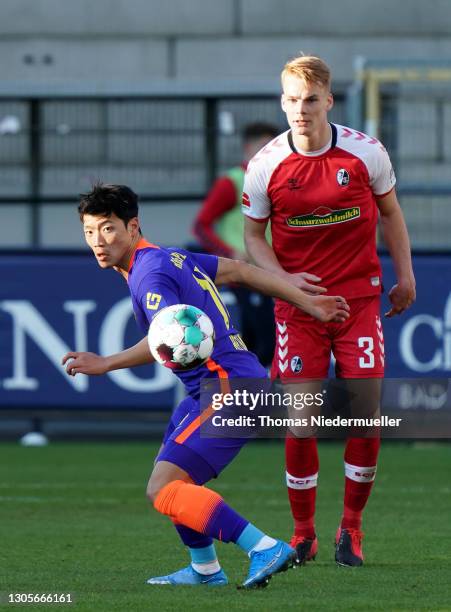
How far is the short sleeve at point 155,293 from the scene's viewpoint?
549cm

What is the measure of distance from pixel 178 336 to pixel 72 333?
6.67 meters

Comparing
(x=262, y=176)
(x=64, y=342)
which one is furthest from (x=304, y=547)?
(x=64, y=342)

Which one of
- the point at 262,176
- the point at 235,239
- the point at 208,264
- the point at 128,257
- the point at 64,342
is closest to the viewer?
the point at 128,257

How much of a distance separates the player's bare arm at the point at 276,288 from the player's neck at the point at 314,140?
37.6 inches

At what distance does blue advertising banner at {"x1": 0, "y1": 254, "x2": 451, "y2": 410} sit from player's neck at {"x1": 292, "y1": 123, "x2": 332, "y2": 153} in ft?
17.0

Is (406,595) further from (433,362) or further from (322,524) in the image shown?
(433,362)

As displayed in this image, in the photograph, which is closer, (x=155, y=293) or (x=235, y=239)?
(x=155, y=293)

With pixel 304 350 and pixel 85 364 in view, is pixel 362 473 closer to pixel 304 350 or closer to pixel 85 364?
pixel 304 350

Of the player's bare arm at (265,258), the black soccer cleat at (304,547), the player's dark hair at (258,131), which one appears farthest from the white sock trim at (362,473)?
the player's dark hair at (258,131)

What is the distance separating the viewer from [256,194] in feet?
22.3

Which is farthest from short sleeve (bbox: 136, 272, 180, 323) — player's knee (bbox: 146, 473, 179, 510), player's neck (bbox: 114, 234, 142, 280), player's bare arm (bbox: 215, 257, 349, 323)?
player's knee (bbox: 146, 473, 179, 510)

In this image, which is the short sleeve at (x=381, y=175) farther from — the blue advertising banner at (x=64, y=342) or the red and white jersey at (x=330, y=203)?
the blue advertising banner at (x=64, y=342)

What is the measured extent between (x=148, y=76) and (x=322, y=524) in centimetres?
972

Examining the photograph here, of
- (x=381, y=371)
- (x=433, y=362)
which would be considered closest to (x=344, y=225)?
(x=381, y=371)
